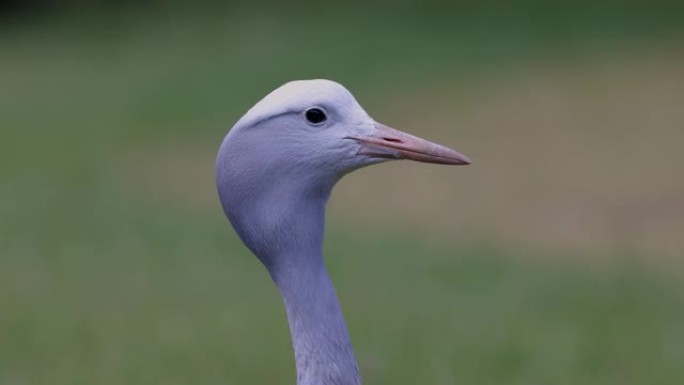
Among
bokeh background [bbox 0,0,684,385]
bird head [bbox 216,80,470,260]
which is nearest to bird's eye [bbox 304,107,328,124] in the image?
bird head [bbox 216,80,470,260]

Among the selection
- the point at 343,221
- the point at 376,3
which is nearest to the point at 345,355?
the point at 343,221

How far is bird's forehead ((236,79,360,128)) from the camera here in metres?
3.60

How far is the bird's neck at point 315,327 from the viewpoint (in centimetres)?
361

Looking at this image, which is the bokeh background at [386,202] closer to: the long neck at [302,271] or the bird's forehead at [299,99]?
the long neck at [302,271]

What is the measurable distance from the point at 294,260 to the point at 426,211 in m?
8.91

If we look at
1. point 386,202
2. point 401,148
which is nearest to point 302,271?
point 401,148

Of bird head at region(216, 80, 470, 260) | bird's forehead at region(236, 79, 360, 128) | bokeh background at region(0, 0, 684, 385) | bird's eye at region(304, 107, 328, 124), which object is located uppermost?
bird's forehead at region(236, 79, 360, 128)

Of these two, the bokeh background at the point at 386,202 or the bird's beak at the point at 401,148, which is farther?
the bokeh background at the point at 386,202

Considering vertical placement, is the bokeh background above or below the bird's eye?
below

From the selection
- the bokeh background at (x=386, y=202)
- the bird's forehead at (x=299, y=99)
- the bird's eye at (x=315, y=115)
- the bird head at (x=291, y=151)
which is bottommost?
the bokeh background at (x=386, y=202)

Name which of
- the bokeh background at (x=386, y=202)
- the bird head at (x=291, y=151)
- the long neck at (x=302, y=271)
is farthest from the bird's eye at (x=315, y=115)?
the bokeh background at (x=386, y=202)

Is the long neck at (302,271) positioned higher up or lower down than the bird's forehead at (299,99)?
lower down

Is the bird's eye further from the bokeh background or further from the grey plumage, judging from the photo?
the bokeh background

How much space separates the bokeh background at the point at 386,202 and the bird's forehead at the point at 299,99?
155 inches
